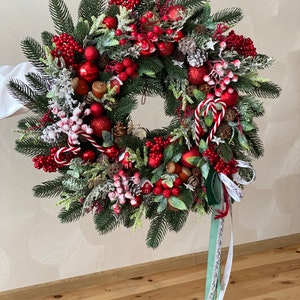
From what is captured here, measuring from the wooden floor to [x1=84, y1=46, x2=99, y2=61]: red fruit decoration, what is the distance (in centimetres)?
122

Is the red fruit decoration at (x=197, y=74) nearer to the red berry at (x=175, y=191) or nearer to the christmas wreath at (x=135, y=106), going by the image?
the christmas wreath at (x=135, y=106)

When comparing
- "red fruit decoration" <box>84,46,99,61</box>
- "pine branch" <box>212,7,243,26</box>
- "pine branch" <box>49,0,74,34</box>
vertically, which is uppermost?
"pine branch" <box>49,0,74,34</box>

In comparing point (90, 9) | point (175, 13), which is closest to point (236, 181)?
point (175, 13)

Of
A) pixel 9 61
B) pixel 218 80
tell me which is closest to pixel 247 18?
pixel 9 61

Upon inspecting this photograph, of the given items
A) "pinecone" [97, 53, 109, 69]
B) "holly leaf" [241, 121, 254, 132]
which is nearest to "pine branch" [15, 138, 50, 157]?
"pinecone" [97, 53, 109, 69]

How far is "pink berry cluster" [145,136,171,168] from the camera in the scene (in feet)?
3.54

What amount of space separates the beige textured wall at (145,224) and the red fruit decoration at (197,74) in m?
0.88

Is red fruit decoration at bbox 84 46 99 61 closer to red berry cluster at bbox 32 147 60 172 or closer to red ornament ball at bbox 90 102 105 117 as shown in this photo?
red ornament ball at bbox 90 102 105 117

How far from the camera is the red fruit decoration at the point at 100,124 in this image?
3.55 feet

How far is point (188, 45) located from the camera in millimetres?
1093

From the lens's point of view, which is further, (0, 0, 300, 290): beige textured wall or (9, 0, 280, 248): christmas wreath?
(0, 0, 300, 290): beige textured wall

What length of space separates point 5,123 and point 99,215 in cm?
82

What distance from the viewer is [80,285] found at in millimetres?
2105

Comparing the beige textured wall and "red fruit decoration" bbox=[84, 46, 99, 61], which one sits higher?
"red fruit decoration" bbox=[84, 46, 99, 61]
